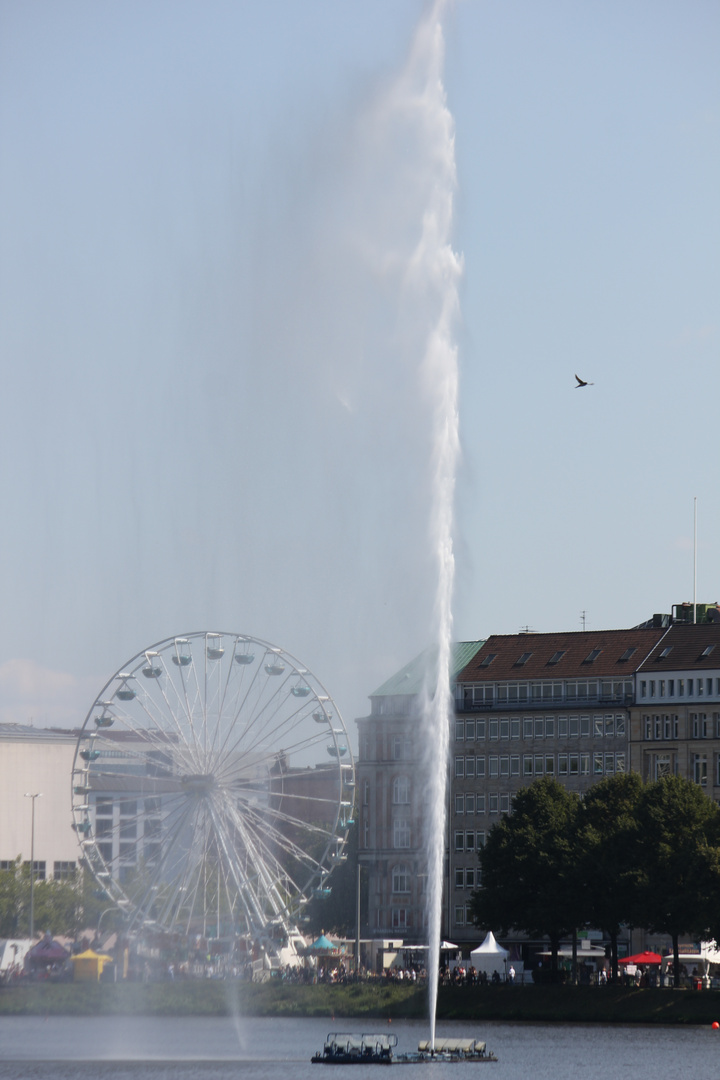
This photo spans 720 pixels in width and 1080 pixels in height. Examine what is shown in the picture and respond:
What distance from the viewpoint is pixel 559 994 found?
106250mm

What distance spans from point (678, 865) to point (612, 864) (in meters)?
4.26

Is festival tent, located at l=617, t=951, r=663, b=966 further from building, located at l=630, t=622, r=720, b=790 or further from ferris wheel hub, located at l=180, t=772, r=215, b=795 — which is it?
ferris wheel hub, located at l=180, t=772, r=215, b=795

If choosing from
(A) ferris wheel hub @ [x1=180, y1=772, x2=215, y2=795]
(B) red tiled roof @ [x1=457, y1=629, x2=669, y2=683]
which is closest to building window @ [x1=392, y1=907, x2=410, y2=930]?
(B) red tiled roof @ [x1=457, y1=629, x2=669, y2=683]

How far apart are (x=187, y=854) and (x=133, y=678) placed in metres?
10.6

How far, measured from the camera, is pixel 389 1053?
7625 centimetres

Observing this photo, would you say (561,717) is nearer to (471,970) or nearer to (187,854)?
(471,970)

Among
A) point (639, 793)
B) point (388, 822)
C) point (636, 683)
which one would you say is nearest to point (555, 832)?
point (639, 793)

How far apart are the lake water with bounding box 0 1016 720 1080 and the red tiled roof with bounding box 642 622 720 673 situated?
44681mm

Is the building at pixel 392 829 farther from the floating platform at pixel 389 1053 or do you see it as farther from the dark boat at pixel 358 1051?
the floating platform at pixel 389 1053

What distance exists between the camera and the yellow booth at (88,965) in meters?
118

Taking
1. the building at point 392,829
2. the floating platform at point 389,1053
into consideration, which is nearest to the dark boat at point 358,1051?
the floating platform at point 389,1053

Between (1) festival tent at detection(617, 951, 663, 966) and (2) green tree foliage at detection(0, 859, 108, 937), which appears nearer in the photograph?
(1) festival tent at detection(617, 951, 663, 966)

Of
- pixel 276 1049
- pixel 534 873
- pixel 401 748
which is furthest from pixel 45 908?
pixel 276 1049

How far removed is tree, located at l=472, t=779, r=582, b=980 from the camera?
113125 millimetres
